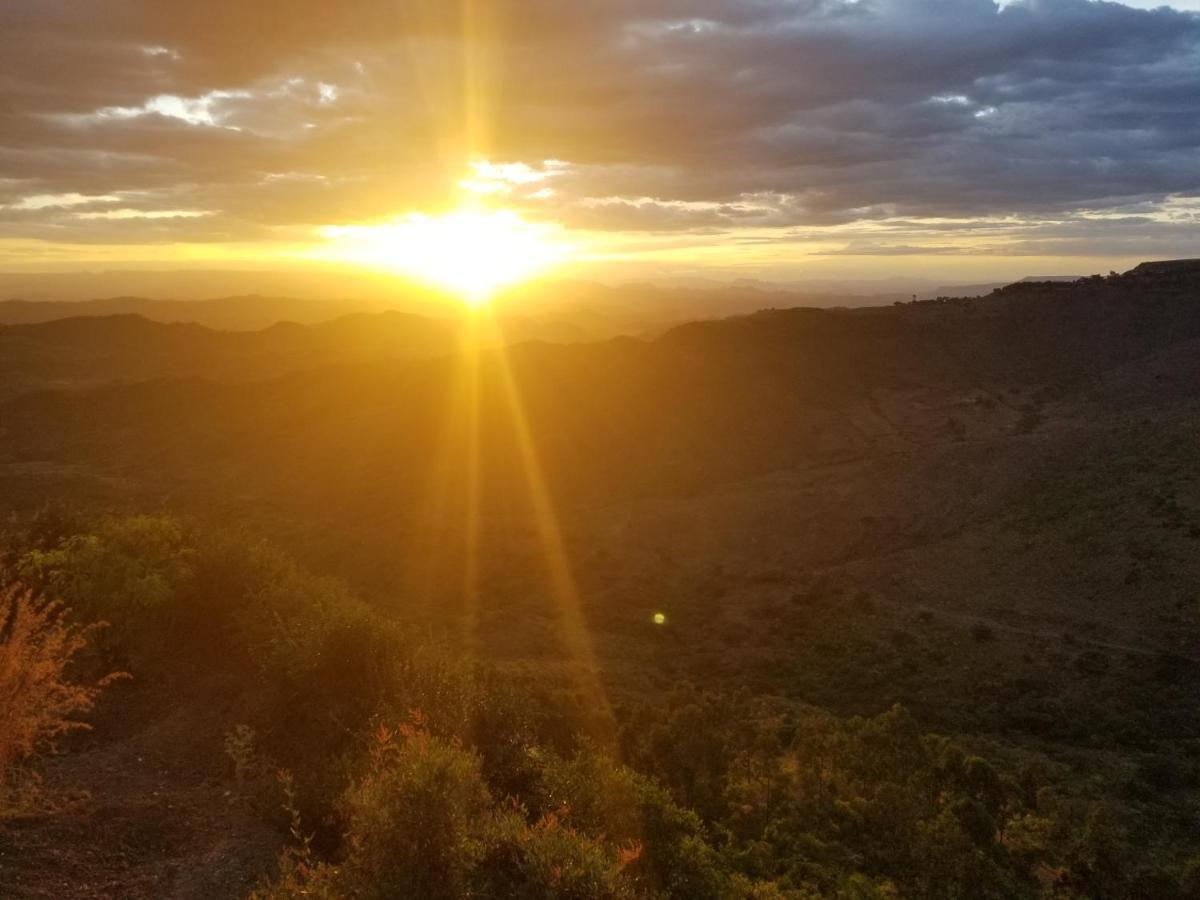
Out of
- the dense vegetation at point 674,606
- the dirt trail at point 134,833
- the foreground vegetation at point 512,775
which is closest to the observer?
the foreground vegetation at point 512,775

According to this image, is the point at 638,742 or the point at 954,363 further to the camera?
the point at 954,363

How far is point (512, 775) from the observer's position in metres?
9.77

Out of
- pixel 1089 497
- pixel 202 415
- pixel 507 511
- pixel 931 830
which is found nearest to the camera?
pixel 931 830

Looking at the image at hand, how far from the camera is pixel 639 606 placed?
1170 inches

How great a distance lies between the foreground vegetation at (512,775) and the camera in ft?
22.5

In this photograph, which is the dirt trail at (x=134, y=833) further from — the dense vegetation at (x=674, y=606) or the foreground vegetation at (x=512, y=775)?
Answer: the foreground vegetation at (x=512, y=775)

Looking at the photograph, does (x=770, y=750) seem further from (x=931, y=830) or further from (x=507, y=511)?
(x=507, y=511)

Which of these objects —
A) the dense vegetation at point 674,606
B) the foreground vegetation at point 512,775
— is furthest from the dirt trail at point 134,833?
the foreground vegetation at point 512,775

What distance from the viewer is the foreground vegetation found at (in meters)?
6.87

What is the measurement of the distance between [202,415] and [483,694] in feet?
183

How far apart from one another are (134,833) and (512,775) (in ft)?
13.3

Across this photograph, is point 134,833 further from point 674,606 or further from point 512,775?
point 674,606

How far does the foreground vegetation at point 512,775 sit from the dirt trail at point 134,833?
0.39m

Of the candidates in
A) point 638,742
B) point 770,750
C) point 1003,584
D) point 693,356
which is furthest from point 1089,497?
point 693,356
